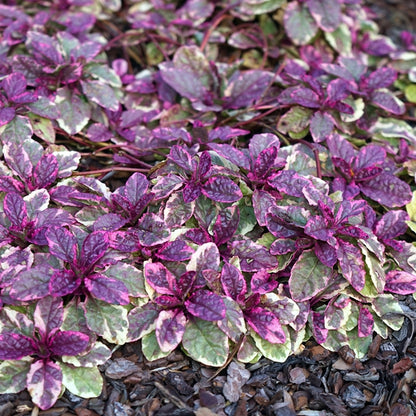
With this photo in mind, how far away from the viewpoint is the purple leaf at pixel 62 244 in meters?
1.72

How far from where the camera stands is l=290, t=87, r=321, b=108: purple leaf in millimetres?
2350

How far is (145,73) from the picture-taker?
2.69 metres

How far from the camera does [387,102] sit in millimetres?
2477

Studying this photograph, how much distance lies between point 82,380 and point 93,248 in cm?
43

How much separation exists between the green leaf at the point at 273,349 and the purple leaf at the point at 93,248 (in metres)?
0.60

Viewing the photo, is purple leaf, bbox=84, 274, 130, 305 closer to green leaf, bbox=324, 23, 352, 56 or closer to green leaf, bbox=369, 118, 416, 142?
green leaf, bbox=369, 118, 416, 142

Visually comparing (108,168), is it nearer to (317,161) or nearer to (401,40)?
(317,161)

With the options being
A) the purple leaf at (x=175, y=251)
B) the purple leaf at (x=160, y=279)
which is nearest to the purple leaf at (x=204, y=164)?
the purple leaf at (x=175, y=251)

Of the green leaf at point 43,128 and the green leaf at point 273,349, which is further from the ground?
the green leaf at point 43,128

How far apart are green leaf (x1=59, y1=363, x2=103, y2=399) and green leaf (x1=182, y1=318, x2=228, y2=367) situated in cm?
31

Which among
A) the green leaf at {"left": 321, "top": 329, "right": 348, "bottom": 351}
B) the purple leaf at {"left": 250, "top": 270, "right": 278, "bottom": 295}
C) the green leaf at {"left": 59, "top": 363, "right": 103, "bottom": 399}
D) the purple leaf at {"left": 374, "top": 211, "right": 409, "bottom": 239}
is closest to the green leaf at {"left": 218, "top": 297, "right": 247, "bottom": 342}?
the purple leaf at {"left": 250, "top": 270, "right": 278, "bottom": 295}

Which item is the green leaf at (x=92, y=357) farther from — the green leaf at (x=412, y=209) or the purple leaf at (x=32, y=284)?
the green leaf at (x=412, y=209)

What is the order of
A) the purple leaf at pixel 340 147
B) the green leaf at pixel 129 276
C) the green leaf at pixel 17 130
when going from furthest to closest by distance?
1. the purple leaf at pixel 340 147
2. the green leaf at pixel 17 130
3. the green leaf at pixel 129 276

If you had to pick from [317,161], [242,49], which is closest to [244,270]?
[317,161]
